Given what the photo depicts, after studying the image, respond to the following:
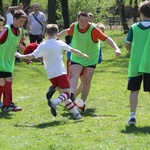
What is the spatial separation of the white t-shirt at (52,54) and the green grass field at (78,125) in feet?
2.70

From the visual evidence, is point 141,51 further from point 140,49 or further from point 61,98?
point 61,98

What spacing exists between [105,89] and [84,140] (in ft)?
19.5

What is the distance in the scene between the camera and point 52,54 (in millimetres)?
7875

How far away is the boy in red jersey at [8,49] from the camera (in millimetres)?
8805

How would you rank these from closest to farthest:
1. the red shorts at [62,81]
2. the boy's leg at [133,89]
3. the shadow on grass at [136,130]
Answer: the shadow on grass at [136,130]
the boy's leg at [133,89]
the red shorts at [62,81]

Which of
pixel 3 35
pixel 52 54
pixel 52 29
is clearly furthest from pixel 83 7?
pixel 52 54

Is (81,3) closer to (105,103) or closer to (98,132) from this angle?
(105,103)

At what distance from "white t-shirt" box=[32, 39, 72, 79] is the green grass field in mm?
821

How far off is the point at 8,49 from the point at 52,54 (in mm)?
1330

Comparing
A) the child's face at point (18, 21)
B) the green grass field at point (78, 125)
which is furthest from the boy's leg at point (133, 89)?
the child's face at point (18, 21)

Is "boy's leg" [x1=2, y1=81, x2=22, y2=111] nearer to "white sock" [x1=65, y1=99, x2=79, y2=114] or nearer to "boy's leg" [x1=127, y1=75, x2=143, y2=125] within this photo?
"white sock" [x1=65, y1=99, x2=79, y2=114]

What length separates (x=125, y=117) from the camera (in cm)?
834

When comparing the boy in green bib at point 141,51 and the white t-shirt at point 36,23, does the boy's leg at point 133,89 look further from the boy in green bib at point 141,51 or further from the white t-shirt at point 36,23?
the white t-shirt at point 36,23

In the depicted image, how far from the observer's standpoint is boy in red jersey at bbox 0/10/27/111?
880 centimetres
